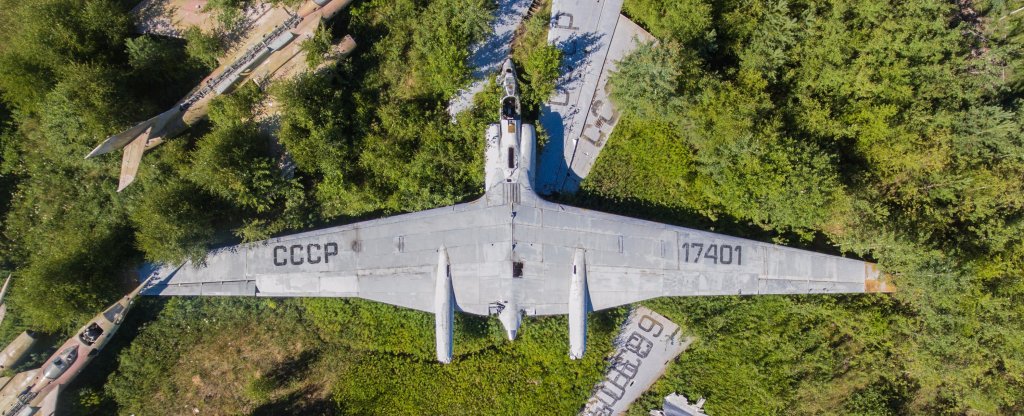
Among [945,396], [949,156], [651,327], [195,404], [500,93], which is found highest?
[500,93]

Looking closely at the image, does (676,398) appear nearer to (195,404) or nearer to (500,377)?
(500,377)

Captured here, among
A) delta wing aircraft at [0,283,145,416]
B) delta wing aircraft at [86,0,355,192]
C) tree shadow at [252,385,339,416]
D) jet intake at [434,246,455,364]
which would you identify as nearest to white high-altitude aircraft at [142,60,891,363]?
jet intake at [434,246,455,364]

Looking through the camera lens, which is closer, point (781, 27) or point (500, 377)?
point (781, 27)

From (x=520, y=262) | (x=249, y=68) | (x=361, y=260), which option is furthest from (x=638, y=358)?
(x=249, y=68)

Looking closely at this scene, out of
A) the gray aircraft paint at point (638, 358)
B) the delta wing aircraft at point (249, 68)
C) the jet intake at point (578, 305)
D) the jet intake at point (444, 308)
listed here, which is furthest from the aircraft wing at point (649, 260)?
the delta wing aircraft at point (249, 68)

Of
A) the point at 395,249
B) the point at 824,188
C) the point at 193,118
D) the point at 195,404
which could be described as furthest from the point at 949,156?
the point at 195,404

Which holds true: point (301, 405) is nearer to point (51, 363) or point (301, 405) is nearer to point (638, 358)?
point (51, 363)
